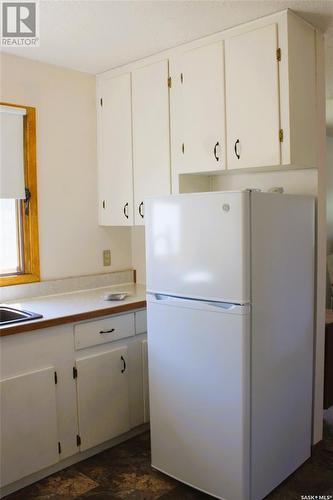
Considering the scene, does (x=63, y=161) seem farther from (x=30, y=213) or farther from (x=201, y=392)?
(x=201, y=392)

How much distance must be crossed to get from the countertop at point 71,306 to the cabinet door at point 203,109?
92 cm

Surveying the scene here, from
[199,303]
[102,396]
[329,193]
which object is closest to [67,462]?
[102,396]

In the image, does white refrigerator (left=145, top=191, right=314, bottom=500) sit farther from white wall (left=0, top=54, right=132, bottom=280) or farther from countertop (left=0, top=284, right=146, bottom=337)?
white wall (left=0, top=54, right=132, bottom=280)

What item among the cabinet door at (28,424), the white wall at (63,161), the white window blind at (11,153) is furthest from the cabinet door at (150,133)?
the cabinet door at (28,424)

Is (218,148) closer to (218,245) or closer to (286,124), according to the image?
(286,124)

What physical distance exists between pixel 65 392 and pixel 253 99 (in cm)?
187

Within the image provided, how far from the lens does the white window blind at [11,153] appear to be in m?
2.91

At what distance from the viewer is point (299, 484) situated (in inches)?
97.1

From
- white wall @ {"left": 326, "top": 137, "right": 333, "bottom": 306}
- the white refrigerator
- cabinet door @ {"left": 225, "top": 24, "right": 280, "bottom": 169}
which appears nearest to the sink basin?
the white refrigerator

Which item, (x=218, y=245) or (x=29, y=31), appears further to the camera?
(x=29, y=31)

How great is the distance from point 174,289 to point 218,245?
1.18 feet

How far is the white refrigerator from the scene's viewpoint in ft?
7.11

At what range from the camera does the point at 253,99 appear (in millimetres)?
2506

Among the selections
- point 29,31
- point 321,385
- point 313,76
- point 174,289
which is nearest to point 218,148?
point 313,76
